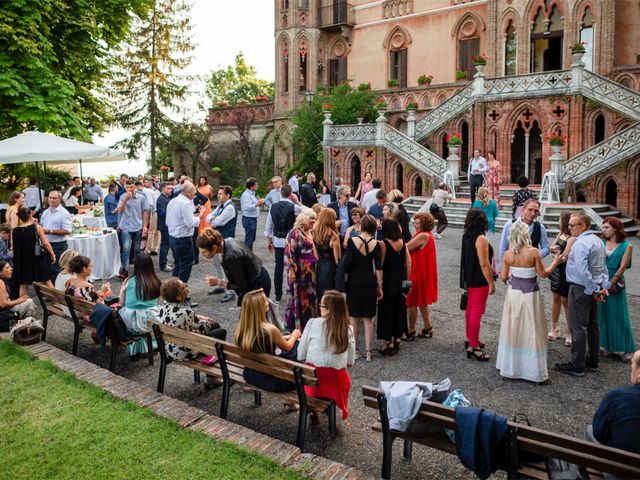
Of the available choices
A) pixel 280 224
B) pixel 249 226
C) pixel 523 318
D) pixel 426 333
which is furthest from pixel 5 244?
pixel 523 318

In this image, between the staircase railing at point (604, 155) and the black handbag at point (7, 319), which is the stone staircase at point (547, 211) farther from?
the black handbag at point (7, 319)

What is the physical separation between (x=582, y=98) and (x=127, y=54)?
25.9m

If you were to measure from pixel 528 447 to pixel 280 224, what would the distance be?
623 cm

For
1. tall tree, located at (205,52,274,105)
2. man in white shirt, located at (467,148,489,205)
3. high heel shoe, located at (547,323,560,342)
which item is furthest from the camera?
tall tree, located at (205,52,274,105)

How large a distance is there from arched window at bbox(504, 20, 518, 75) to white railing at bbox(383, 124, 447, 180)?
19.9ft

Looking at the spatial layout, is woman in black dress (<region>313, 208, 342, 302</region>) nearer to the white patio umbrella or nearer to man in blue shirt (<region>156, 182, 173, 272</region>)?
man in blue shirt (<region>156, 182, 173, 272</region>)

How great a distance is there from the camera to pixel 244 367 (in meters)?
5.44

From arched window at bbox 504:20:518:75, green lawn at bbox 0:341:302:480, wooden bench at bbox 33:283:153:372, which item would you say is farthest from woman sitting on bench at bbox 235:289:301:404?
arched window at bbox 504:20:518:75

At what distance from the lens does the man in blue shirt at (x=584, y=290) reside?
632cm

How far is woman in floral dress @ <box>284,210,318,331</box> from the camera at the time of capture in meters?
7.26

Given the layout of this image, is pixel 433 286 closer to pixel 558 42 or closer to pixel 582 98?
pixel 582 98

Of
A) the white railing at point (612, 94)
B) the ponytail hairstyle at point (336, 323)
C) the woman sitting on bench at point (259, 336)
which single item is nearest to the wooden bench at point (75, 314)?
the woman sitting on bench at point (259, 336)

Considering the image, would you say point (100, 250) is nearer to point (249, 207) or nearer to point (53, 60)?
point (249, 207)

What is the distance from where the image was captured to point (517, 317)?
6211 mm
